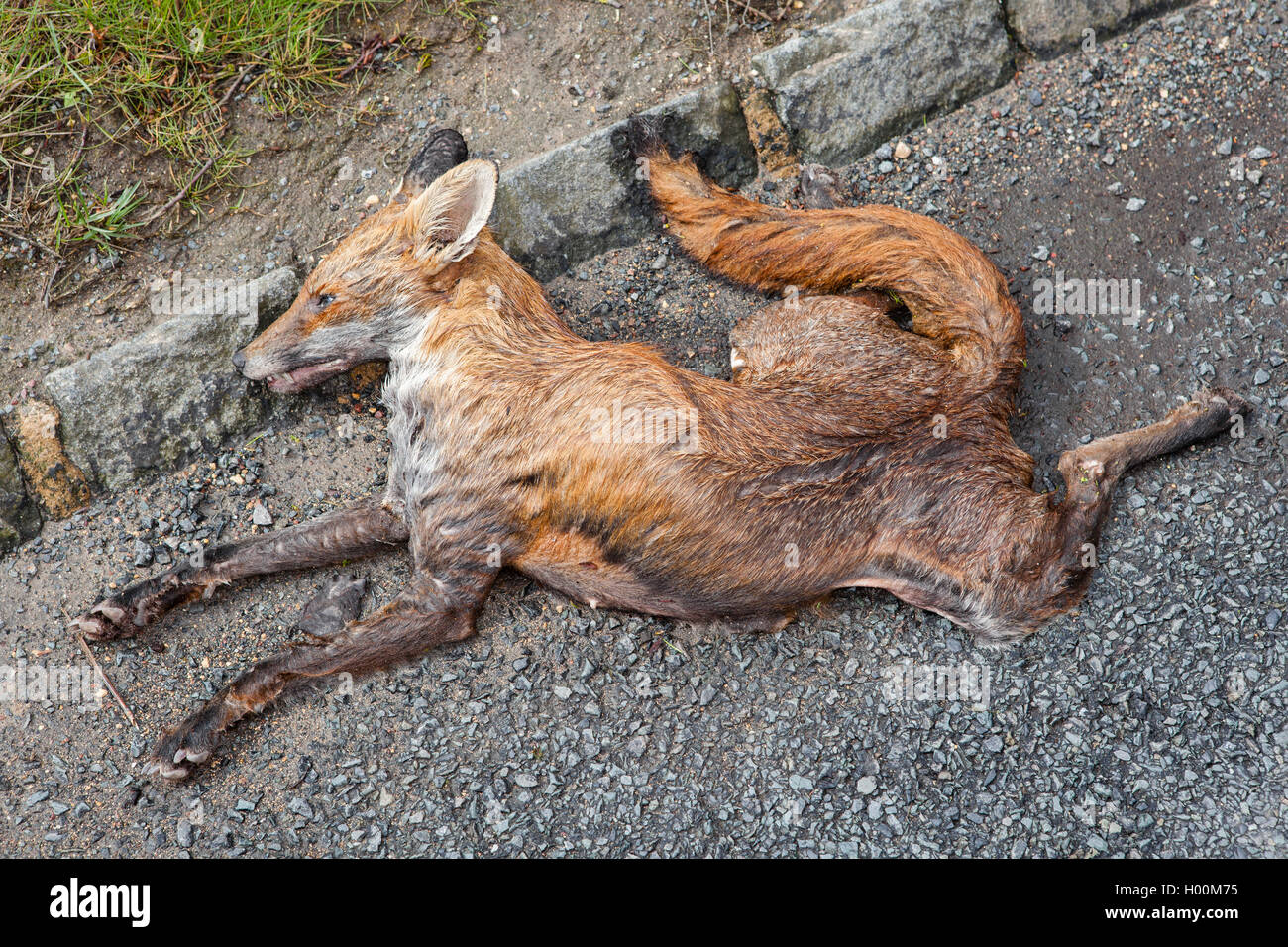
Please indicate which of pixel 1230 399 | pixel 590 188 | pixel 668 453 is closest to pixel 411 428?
pixel 668 453

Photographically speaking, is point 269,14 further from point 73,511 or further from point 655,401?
point 655,401

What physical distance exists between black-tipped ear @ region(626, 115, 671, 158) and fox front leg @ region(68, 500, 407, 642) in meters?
2.40

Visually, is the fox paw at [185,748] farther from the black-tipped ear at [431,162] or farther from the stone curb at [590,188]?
the stone curb at [590,188]

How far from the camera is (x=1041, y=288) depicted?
18.1ft

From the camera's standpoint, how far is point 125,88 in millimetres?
5430

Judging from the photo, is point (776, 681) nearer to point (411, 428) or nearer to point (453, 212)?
point (411, 428)

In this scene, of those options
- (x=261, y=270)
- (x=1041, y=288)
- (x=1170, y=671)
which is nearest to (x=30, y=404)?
(x=261, y=270)

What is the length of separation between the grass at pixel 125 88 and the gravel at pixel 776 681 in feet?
4.74

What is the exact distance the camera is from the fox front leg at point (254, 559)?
4977 mm

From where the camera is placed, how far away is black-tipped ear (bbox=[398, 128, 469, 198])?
507 cm

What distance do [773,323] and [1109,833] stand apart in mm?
2833

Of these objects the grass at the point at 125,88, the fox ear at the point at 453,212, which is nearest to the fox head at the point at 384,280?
the fox ear at the point at 453,212

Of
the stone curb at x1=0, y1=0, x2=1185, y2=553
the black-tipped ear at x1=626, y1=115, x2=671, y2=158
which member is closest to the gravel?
the stone curb at x1=0, y1=0, x2=1185, y2=553

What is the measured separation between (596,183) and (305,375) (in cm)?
190
